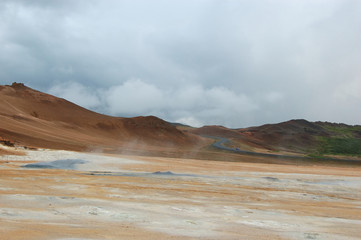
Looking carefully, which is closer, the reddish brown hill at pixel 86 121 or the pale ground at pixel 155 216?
the pale ground at pixel 155 216

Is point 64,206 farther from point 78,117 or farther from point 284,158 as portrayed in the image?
point 78,117

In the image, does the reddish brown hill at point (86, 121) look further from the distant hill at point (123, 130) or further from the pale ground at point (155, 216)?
the pale ground at point (155, 216)

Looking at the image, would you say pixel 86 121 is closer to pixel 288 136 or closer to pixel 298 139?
pixel 288 136

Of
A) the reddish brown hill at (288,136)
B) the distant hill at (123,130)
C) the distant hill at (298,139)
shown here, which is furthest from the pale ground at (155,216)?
the reddish brown hill at (288,136)

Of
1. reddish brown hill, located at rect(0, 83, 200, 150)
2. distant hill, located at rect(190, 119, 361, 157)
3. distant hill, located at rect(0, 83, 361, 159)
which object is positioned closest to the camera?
distant hill, located at rect(0, 83, 361, 159)

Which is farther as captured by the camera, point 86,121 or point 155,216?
point 86,121

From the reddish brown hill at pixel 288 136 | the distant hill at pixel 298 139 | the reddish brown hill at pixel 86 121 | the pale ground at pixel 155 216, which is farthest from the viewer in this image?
the reddish brown hill at pixel 288 136

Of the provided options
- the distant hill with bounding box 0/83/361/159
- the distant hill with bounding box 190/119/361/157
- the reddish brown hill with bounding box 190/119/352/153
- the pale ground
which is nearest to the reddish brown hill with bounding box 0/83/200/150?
the distant hill with bounding box 0/83/361/159

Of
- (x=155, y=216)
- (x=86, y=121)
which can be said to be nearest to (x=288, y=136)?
(x=86, y=121)

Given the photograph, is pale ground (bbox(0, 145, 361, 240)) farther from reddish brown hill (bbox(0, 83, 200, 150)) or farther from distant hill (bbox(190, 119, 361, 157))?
distant hill (bbox(190, 119, 361, 157))

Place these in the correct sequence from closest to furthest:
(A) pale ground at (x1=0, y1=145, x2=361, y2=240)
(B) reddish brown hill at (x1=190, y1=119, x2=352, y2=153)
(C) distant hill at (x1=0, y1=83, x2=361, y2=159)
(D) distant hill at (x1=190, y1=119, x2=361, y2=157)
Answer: (A) pale ground at (x1=0, y1=145, x2=361, y2=240), (C) distant hill at (x1=0, y1=83, x2=361, y2=159), (D) distant hill at (x1=190, y1=119, x2=361, y2=157), (B) reddish brown hill at (x1=190, y1=119, x2=352, y2=153)

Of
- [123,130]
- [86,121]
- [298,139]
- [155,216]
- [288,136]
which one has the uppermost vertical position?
[288,136]

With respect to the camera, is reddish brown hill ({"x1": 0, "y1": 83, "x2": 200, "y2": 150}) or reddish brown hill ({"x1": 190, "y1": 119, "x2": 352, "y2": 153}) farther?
reddish brown hill ({"x1": 190, "y1": 119, "x2": 352, "y2": 153})

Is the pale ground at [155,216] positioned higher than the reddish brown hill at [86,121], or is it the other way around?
the reddish brown hill at [86,121]
